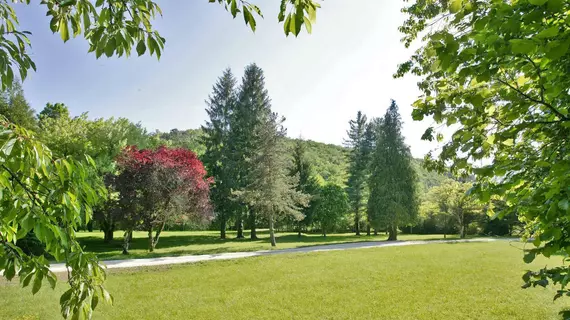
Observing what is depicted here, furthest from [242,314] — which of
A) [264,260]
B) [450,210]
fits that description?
[450,210]

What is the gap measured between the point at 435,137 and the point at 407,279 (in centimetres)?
815

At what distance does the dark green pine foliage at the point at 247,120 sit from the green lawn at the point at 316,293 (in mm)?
17124

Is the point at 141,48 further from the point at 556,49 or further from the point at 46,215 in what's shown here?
the point at 556,49

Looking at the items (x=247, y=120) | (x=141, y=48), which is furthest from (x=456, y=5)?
(x=247, y=120)

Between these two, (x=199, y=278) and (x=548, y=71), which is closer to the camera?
(x=548, y=71)

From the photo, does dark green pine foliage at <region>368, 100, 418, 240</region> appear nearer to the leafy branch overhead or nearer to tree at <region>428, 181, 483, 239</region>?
tree at <region>428, 181, 483, 239</region>

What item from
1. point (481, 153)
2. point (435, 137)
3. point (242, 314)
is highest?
point (435, 137)

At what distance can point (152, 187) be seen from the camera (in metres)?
15.6

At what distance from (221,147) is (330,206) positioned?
1305 centimetres

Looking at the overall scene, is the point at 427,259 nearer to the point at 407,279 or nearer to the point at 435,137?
the point at 407,279

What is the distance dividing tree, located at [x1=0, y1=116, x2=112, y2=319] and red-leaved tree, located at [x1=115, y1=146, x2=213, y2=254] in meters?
14.6

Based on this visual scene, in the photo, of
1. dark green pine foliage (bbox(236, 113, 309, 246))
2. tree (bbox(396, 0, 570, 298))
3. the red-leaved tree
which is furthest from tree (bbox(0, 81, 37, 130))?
tree (bbox(396, 0, 570, 298))

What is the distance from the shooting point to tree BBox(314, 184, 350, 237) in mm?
33906

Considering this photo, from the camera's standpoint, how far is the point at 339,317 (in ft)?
21.4
